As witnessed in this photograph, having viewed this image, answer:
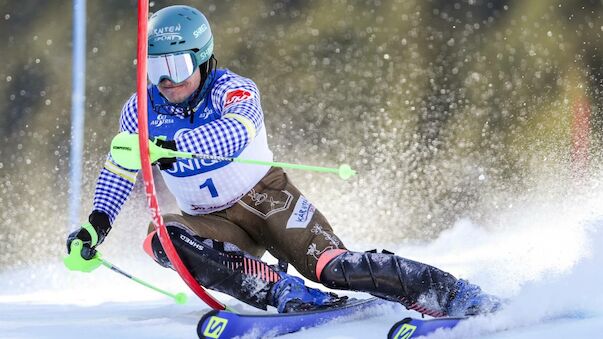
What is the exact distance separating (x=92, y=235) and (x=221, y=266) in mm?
510

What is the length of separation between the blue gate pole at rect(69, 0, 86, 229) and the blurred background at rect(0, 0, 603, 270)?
6 cm

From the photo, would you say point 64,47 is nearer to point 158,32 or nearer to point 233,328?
point 158,32

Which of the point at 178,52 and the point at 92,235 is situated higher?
the point at 178,52

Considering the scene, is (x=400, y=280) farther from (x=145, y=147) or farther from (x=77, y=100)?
(x=77, y=100)

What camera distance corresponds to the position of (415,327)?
260 centimetres

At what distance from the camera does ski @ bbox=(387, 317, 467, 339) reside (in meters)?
2.58

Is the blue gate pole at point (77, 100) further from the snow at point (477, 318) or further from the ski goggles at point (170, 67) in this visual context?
the ski goggles at point (170, 67)

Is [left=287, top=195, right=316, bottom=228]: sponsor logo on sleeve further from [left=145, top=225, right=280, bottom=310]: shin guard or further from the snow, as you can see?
the snow

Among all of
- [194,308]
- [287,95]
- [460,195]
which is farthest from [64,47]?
[194,308]

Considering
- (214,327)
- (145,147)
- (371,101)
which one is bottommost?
(214,327)

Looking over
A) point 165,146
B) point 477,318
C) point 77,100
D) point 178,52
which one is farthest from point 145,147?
point 77,100

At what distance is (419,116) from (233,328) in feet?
21.1

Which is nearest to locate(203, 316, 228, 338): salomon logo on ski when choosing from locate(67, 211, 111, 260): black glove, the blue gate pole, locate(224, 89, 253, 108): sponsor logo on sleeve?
locate(67, 211, 111, 260): black glove

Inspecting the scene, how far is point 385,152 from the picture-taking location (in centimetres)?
878
